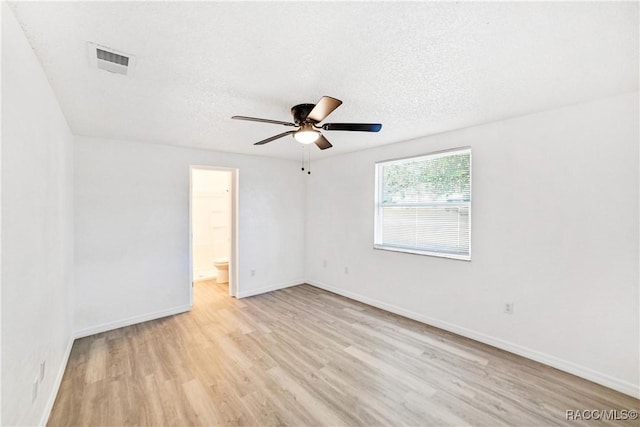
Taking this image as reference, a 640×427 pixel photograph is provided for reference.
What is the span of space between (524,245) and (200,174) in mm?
5607

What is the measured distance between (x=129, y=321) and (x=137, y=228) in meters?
1.21

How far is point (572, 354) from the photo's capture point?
2.46m

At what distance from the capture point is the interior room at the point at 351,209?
1.44 m

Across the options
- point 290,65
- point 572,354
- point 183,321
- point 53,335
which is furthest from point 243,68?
point 572,354

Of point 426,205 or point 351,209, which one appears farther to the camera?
point 351,209

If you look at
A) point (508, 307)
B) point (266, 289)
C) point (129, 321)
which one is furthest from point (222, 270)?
point (508, 307)

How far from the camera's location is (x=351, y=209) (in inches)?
179

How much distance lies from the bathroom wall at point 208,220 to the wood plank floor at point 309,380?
2.39 metres

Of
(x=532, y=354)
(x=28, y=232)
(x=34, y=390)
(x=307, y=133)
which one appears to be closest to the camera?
(x=28, y=232)

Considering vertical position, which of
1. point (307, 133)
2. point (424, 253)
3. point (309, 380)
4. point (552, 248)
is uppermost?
point (307, 133)

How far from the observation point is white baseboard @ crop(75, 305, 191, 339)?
3.30m

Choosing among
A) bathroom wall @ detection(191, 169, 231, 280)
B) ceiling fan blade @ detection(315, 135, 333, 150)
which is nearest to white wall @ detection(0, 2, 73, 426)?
ceiling fan blade @ detection(315, 135, 333, 150)

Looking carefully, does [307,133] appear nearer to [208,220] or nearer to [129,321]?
[129,321]

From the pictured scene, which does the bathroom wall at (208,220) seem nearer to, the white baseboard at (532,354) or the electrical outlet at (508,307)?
the white baseboard at (532,354)
